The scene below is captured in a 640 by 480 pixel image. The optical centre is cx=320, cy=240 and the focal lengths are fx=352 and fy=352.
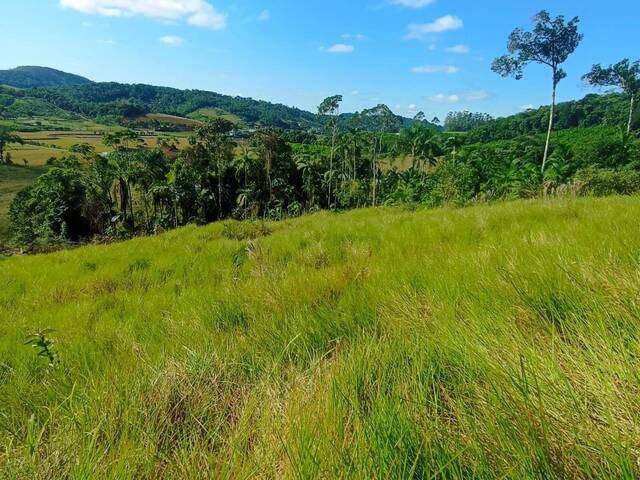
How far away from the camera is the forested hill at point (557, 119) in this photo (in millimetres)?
82188

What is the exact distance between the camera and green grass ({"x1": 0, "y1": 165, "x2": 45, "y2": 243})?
47.8m

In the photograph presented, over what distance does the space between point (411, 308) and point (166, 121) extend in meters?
154

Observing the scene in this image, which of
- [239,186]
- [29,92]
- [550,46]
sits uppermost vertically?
[29,92]

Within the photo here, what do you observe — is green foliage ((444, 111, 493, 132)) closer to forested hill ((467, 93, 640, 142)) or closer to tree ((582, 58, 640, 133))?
forested hill ((467, 93, 640, 142))

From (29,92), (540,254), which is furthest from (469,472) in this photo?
(29,92)

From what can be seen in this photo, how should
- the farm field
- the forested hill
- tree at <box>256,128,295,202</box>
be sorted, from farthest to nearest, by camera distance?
the forested hill, the farm field, tree at <box>256,128,295,202</box>

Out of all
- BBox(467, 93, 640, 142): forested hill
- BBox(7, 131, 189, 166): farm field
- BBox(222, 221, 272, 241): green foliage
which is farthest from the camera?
BBox(467, 93, 640, 142): forested hill

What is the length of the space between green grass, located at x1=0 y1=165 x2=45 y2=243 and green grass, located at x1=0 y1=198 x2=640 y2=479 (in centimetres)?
5496

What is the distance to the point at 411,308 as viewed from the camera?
1.96 metres

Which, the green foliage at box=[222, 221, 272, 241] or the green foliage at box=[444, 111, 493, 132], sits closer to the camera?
the green foliage at box=[222, 221, 272, 241]

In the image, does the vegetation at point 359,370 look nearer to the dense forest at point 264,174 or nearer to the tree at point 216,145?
the dense forest at point 264,174

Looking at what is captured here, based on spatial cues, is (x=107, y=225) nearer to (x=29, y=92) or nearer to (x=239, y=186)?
(x=239, y=186)

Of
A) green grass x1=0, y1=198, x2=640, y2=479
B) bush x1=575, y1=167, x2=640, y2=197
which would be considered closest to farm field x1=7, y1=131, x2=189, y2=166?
bush x1=575, y1=167, x2=640, y2=197

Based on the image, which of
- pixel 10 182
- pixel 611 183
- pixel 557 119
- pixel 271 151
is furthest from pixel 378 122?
pixel 557 119
